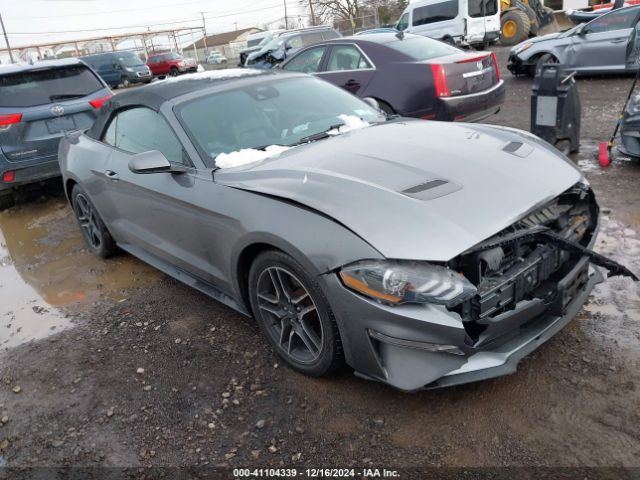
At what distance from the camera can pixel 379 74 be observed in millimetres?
7094

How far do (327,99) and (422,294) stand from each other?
224 cm

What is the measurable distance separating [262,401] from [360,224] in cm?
115

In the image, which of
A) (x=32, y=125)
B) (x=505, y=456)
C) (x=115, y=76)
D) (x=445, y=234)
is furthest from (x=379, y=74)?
(x=115, y=76)

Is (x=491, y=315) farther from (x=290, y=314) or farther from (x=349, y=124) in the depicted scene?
(x=349, y=124)

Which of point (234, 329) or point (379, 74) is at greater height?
point (379, 74)

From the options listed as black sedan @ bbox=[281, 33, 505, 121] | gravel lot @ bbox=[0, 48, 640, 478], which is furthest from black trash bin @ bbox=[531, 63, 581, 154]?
gravel lot @ bbox=[0, 48, 640, 478]

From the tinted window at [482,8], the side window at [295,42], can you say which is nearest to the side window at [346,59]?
the side window at [295,42]

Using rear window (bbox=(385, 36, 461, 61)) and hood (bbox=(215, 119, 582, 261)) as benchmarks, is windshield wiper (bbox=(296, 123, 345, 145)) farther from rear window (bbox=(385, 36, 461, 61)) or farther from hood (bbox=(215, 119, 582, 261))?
rear window (bbox=(385, 36, 461, 61))

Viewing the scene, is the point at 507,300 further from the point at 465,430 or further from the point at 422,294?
the point at 465,430

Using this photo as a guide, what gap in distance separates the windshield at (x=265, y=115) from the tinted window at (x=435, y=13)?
17749 millimetres

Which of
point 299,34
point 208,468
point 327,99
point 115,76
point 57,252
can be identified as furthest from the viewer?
point 115,76

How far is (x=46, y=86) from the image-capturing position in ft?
22.2

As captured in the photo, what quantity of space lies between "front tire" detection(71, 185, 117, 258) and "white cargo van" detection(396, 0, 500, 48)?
662 inches

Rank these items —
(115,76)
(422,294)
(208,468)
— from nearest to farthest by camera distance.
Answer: (422,294)
(208,468)
(115,76)
